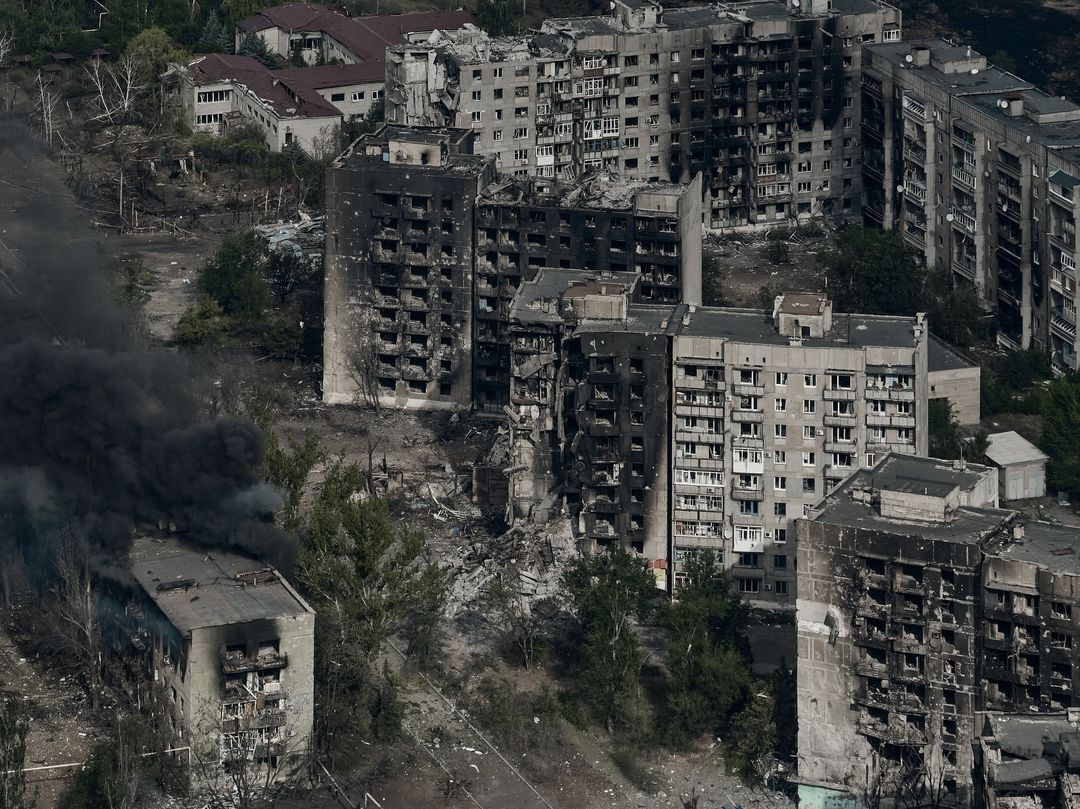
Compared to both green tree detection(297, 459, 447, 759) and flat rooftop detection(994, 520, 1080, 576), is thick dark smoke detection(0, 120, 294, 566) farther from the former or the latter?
flat rooftop detection(994, 520, 1080, 576)

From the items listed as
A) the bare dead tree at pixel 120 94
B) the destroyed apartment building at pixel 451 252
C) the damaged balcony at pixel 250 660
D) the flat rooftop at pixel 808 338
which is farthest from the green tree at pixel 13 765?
the bare dead tree at pixel 120 94

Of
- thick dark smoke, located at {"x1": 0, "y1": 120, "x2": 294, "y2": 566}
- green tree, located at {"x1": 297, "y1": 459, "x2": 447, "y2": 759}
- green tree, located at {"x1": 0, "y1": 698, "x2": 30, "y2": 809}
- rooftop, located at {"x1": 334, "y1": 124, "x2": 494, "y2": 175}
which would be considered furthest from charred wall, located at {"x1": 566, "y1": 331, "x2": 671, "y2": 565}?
green tree, located at {"x1": 0, "y1": 698, "x2": 30, "y2": 809}

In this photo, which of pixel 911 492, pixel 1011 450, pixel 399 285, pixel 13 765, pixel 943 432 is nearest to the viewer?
pixel 13 765

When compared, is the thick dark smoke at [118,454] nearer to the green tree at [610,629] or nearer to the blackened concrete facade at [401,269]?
the green tree at [610,629]

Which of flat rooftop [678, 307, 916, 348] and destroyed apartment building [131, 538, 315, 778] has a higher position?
flat rooftop [678, 307, 916, 348]

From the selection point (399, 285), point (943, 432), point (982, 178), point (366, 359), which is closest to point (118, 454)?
point (366, 359)

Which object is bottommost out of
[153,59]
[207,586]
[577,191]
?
[207,586]

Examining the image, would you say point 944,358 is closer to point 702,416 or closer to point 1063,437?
point 1063,437

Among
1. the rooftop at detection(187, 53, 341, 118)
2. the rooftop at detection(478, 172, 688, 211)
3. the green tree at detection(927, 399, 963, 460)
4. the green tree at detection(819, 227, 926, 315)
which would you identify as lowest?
the green tree at detection(927, 399, 963, 460)
